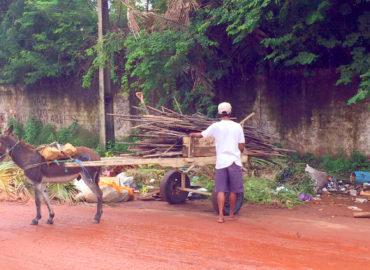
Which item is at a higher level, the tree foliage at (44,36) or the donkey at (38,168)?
the tree foliage at (44,36)

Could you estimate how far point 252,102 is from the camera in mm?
→ 12375

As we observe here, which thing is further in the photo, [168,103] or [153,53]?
[168,103]

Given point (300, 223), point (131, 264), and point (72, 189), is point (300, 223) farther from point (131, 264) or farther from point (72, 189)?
point (72, 189)

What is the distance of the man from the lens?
22.8 ft

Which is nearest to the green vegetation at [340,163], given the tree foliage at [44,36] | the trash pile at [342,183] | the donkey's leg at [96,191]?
the trash pile at [342,183]

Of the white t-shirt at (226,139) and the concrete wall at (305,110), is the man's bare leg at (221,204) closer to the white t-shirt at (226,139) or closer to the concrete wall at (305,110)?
the white t-shirt at (226,139)

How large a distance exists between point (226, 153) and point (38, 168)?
297 centimetres

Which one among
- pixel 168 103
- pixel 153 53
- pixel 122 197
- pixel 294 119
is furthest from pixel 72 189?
pixel 294 119

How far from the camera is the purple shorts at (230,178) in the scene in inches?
277

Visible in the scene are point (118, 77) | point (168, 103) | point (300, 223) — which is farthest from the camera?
point (118, 77)

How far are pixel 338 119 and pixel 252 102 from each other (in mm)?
2483

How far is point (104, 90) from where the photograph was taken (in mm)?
13297

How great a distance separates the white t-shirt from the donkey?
2031 mm

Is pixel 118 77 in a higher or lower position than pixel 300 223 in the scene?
higher
